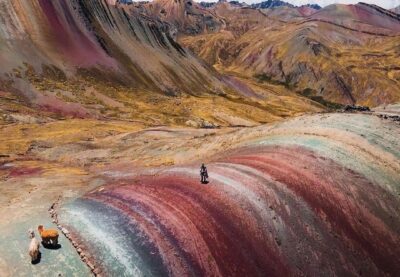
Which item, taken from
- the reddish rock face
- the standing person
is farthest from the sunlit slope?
the standing person

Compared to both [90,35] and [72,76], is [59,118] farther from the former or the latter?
[90,35]

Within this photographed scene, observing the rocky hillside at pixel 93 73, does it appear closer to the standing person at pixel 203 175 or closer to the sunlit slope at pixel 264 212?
the sunlit slope at pixel 264 212

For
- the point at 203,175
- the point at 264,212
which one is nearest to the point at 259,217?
the point at 264,212

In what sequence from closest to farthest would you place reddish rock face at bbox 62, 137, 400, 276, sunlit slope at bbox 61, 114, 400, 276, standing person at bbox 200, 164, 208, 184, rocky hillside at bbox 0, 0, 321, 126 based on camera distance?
sunlit slope at bbox 61, 114, 400, 276, reddish rock face at bbox 62, 137, 400, 276, standing person at bbox 200, 164, 208, 184, rocky hillside at bbox 0, 0, 321, 126

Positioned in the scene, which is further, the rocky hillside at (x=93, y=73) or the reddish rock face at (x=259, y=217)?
the rocky hillside at (x=93, y=73)

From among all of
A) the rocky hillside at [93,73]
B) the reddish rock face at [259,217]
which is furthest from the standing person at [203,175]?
the rocky hillside at [93,73]

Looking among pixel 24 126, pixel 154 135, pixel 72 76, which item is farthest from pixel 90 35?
pixel 154 135

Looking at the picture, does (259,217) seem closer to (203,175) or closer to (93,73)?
(203,175)

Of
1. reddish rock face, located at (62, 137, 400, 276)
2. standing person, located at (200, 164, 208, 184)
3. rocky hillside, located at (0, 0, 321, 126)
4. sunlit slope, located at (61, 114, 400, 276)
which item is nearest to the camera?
sunlit slope, located at (61, 114, 400, 276)

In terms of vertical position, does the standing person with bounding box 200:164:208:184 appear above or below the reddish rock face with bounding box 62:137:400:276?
above

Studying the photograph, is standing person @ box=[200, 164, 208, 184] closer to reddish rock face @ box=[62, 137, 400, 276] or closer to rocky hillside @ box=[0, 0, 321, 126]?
reddish rock face @ box=[62, 137, 400, 276]

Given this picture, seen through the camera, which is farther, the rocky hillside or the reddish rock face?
the rocky hillside
